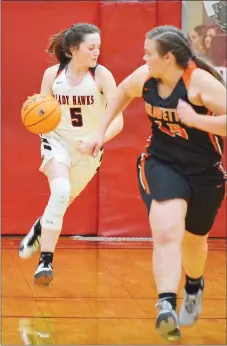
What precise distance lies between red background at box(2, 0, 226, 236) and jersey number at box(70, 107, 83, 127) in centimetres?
318

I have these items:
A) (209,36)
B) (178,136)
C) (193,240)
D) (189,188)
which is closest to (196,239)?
(193,240)

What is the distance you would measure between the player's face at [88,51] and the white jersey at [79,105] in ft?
0.79

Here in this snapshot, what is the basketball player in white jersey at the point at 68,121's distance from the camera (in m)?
7.23

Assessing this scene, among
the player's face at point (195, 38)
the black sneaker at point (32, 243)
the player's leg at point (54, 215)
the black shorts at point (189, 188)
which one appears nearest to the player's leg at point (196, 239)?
the black shorts at point (189, 188)

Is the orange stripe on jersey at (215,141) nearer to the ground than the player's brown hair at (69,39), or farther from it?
nearer to the ground

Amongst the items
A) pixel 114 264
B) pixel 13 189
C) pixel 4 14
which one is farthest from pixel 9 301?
pixel 4 14

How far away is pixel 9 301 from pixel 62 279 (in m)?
1.02

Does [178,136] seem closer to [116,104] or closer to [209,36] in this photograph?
[116,104]

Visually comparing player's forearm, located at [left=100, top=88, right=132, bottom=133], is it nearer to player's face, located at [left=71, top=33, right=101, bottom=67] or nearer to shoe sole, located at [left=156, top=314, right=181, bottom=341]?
player's face, located at [left=71, top=33, right=101, bottom=67]

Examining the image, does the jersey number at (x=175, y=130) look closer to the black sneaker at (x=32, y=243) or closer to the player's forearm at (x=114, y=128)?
the player's forearm at (x=114, y=128)

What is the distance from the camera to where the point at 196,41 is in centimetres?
1085

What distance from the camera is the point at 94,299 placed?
29.9ft

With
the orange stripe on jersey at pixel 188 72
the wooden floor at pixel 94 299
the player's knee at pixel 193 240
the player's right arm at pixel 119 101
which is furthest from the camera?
the wooden floor at pixel 94 299

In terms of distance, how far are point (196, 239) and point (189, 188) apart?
0.51 m
